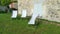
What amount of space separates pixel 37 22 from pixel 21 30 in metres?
1.09

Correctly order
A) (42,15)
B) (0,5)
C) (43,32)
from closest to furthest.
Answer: (43,32)
(42,15)
(0,5)

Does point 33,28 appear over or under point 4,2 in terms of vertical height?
under

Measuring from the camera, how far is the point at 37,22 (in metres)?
6.96

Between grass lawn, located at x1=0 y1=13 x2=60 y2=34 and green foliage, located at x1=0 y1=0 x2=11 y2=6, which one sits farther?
green foliage, located at x1=0 y1=0 x2=11 y2=6

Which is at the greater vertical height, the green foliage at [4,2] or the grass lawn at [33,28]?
the green foliage at [4,2]

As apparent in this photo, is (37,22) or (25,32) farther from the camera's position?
(37,22)

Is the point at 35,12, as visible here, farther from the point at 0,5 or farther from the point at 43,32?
the point at 0,5

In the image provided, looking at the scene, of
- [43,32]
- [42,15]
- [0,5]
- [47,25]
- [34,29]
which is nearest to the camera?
[43,32]

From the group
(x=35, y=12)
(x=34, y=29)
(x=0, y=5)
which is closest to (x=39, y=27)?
(x=34, y=29)

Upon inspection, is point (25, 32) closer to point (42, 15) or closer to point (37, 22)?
point (37, 22)

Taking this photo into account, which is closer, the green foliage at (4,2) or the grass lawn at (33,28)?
the grass lawn at (33,28)

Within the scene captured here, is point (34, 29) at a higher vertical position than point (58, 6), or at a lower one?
lower

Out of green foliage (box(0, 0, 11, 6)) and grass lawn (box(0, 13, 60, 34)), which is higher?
green foliage (box(0, 0, 11, 6))

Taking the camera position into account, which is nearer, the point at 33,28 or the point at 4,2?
the point at 33,28
